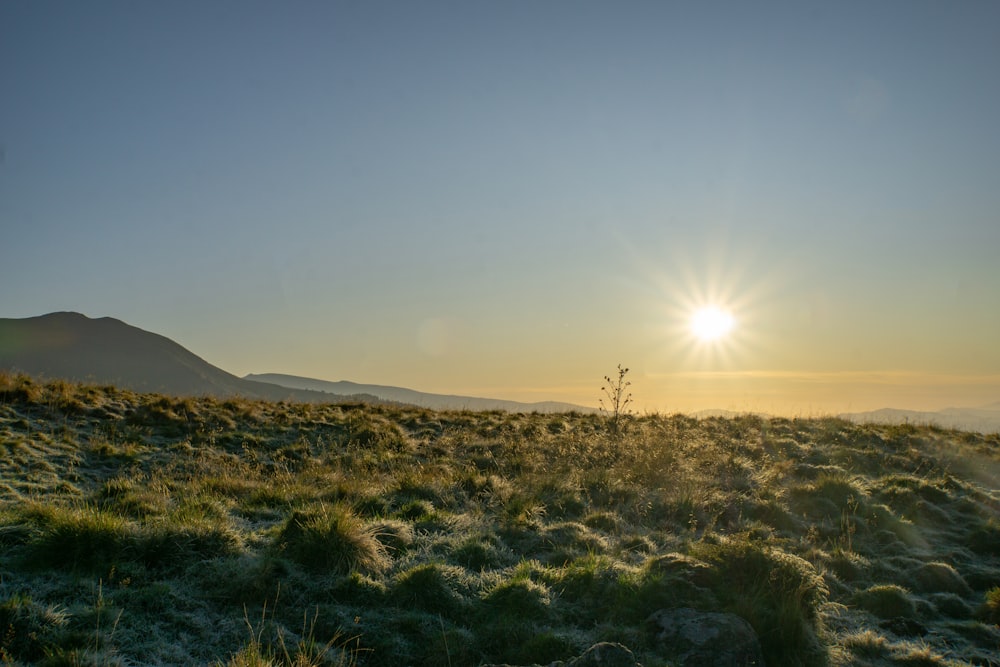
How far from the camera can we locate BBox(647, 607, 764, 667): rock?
5.39 m

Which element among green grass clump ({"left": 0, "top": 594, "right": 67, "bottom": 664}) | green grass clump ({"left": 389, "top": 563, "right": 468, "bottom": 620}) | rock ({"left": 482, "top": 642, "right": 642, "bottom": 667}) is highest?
rock ({"left": 482, "top": 642, "right": 642, "bottom": 667})

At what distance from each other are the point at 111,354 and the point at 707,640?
172m

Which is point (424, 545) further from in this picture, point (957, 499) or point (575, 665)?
point (957, 499)

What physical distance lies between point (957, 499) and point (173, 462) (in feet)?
52.5

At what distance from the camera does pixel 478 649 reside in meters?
5.62

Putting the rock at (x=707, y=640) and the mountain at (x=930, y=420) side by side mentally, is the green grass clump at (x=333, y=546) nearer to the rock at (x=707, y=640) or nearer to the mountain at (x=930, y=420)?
the rock at (x=707, y=640)

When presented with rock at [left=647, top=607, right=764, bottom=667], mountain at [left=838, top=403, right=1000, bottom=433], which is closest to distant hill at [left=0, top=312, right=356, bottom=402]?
mountain at [left=838, top=403, right=1000, bottom=433]

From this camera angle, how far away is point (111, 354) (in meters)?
147

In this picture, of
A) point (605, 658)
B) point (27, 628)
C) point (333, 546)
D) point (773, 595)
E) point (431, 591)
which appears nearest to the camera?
point (605, 658)

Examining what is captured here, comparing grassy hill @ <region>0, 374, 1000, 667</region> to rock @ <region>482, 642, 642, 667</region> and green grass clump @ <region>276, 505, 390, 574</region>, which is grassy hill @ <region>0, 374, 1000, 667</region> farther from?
rock @ <region>482, 642, 642, 667</region>

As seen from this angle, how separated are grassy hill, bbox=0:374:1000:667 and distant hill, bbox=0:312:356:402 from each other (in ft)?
380

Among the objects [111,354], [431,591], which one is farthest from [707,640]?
[111,354]

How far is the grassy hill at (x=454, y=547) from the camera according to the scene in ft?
18.3

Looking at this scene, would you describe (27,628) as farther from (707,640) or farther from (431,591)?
(707,640)
